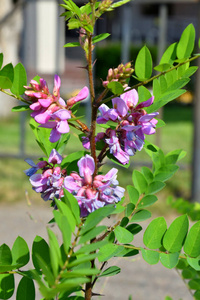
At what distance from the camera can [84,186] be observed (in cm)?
83

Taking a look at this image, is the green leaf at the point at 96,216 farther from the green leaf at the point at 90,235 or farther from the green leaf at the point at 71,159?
the green leaf at the point at 71,159

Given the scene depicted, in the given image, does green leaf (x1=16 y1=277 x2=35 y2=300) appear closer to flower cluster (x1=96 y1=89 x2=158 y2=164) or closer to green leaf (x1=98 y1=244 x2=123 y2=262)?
green leaf (x1=98 y1=244 x2=123 y2=262)

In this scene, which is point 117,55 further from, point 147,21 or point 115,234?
point 115,234

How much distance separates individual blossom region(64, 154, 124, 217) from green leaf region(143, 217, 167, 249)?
6.1 inches

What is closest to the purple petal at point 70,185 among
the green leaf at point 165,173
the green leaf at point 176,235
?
the green leaf at point 176,235

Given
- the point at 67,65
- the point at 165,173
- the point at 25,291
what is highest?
the point at 165,173

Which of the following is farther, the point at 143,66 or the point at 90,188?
the point at 143,66

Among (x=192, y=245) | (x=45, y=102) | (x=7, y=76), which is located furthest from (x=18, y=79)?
(x=192, y=245)

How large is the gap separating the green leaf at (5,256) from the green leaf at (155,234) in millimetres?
251

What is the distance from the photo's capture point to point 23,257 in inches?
35.7

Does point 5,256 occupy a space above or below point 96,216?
below

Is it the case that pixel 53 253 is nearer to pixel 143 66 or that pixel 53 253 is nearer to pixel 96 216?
pixel 96 216

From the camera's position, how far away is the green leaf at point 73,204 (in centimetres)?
77

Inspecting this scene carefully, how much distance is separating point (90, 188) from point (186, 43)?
1.18ft
